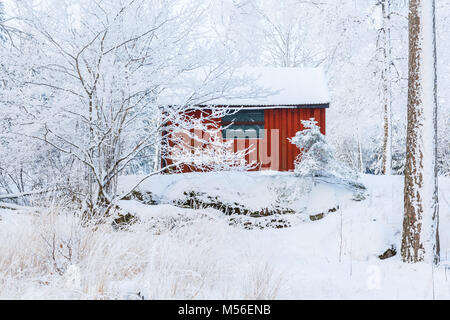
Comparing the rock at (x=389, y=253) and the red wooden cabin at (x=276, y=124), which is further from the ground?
the red wooden cabin at (x=276, y=124)

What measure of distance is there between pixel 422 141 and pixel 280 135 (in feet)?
20.6

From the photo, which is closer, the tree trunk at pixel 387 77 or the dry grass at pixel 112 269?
the dry grass at pixel 112 269

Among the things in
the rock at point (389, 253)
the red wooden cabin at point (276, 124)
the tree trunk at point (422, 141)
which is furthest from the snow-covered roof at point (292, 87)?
the rock at point (389, 253)

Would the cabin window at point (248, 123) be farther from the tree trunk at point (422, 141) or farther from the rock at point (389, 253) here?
the tree trunk at point (422, 141)

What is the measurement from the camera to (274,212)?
9453mm

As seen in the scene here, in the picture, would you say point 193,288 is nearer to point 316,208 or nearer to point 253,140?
point 316,208

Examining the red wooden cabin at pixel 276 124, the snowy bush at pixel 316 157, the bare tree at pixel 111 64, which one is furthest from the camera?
the red wooden cabin at pixel 276 124

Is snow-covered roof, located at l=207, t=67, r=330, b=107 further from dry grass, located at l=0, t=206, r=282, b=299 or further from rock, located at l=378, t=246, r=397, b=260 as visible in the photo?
dry grass, located at l=0, t=206, r=282, b=299

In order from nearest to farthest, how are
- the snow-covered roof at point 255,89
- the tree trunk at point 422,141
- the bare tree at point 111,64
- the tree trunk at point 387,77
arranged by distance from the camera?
the tree trunk at point 422,141 → the bare tree at point 111,64 → the snow-covered roof at point 255,89 → the tree trunk at point 387,77

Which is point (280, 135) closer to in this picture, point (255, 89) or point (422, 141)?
point (255, 89)

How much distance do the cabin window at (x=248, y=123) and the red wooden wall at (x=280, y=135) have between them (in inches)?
6.5

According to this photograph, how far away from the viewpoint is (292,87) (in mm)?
11938

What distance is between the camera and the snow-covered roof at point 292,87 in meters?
11.1

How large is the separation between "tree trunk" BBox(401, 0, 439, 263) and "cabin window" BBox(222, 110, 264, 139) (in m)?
6.30
